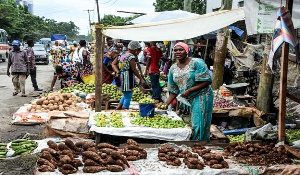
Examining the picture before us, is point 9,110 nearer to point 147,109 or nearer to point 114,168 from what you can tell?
point 147,109

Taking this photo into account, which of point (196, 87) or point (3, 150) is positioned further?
point (3, 150)

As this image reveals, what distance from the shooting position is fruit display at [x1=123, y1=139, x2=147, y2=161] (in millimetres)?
4074

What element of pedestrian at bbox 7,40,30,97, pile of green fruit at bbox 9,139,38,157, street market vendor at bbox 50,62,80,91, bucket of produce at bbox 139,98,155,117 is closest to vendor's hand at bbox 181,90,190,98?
bucket of produce at bbox 139,98,155,117

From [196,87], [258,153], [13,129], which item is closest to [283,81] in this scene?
[258,153]

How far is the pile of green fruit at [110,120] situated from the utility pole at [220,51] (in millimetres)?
4712

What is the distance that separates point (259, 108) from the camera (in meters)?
7.96

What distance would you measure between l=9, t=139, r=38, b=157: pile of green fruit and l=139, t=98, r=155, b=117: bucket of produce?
1.89 metres

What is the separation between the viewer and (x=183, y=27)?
6.51 metres

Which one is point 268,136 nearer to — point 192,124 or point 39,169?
point 192,124

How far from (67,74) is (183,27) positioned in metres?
5.98

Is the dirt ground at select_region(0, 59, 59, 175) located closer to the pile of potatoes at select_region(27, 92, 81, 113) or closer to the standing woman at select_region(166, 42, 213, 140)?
the pile of potatoes at select_region(27, 92, 81, 113)

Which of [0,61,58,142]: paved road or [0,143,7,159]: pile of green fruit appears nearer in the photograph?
[0,143,7,159]: pile of green fruit

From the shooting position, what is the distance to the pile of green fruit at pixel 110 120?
5241mm

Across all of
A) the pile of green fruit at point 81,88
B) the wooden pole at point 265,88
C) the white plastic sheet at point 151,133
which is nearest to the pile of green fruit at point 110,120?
the white plastic sheet at point 151,133
